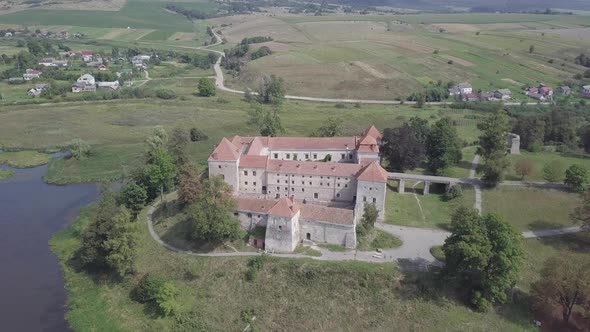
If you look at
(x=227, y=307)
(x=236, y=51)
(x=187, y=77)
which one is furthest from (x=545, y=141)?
(x=236, y=51)

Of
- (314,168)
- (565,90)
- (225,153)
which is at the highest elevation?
(225,153)

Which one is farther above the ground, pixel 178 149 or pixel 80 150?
pixel 178 149

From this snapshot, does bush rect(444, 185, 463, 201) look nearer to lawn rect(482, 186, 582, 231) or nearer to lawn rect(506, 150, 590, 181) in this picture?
lawn rect(482, 186, 582, 231)

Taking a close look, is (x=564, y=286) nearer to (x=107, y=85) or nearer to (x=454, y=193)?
(x=454, y=193)

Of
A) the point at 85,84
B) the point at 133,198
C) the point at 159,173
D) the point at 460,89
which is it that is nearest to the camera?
the point at 133,198

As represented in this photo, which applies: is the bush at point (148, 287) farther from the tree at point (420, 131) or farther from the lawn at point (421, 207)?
the tree at point (420, 131)

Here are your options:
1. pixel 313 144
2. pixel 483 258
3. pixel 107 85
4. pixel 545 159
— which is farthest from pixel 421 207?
pixel 107 85

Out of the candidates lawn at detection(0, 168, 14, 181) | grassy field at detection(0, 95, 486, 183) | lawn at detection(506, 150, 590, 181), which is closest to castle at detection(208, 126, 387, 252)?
lawn at detection(506, 150, 590, 181)

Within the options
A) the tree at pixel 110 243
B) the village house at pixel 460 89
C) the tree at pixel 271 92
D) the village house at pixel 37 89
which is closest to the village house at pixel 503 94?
the village house at pixel 460 89

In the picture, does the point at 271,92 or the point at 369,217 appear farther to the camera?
the point at 271,92
